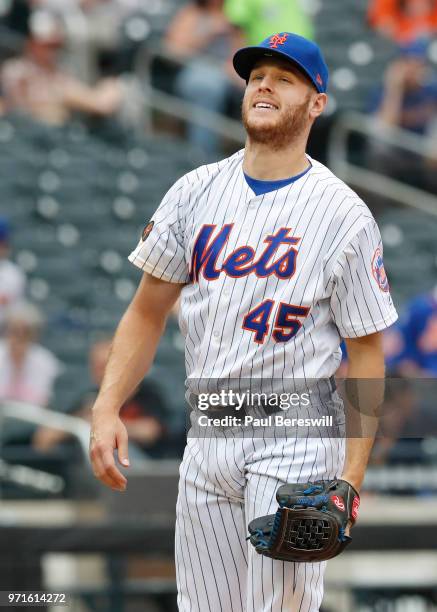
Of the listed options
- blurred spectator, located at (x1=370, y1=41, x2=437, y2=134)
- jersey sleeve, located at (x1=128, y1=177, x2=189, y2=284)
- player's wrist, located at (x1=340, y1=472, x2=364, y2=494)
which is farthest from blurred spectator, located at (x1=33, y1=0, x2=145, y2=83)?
player's wrist, located at (x1=340, y1=472, x2=364, y2=494)

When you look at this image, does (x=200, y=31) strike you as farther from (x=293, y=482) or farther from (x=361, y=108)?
(x=293, y=482)

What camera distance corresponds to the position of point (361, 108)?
34.6ft

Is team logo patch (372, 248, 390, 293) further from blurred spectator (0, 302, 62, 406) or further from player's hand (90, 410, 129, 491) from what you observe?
blurred spectator (0, 302, 62, 406)

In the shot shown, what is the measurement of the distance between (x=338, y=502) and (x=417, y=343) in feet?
13.7

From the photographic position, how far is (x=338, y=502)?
337 centimetres

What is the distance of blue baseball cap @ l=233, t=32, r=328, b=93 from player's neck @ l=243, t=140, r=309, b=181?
0.18 metres

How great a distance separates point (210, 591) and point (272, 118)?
124 centimetres

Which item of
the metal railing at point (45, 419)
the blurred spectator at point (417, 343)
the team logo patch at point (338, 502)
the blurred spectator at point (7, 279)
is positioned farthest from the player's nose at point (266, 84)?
the blurred spectator at point (7, 279)

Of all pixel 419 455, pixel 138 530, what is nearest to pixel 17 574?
pixel 138 530

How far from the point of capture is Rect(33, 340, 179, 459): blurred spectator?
6.83 meters

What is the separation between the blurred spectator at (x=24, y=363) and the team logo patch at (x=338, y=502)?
14.2 feet

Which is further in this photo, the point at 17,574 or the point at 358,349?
the point at 17,574

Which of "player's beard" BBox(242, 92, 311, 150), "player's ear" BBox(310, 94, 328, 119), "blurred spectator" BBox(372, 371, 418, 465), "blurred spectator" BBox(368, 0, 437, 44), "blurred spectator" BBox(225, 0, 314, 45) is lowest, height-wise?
"blurred spectator" BBox(372, 371, 418, 465)

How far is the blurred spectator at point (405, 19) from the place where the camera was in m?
10.7
